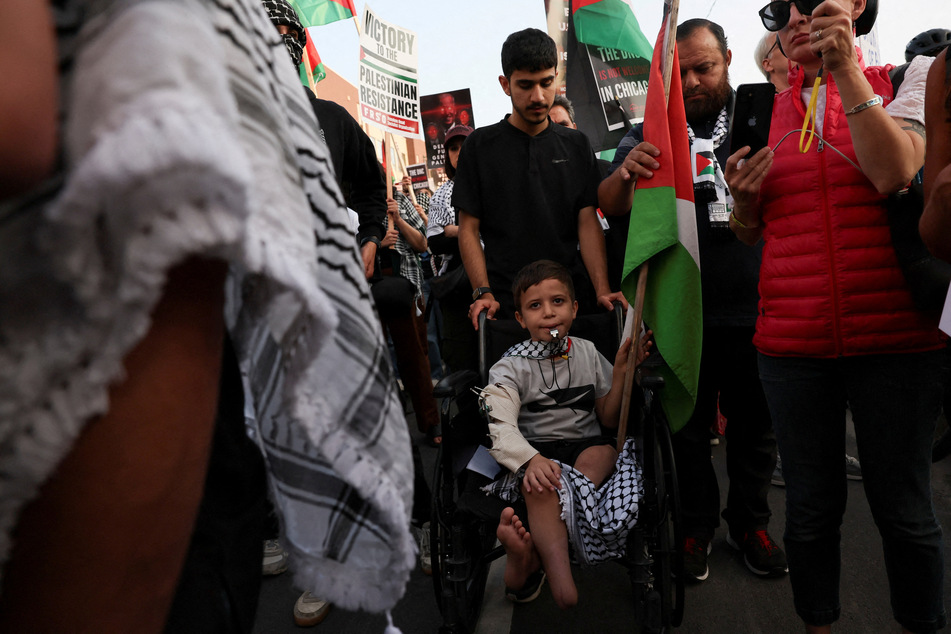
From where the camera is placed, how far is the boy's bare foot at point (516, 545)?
182 centimetres

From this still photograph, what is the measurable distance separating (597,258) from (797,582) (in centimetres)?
151

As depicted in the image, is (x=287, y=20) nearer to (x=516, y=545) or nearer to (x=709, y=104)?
(x=709, y=104)

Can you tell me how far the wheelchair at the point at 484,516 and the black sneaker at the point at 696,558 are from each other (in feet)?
1.35

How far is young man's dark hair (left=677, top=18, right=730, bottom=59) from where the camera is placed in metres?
2.45

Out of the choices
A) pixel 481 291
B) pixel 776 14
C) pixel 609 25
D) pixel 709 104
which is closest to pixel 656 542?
pixel 481 291

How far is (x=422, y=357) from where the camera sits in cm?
385

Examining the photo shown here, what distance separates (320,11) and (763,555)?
5.26m

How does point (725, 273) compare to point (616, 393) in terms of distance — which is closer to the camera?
point (616, 393)

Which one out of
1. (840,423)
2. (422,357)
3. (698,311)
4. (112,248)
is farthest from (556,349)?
(112,248)

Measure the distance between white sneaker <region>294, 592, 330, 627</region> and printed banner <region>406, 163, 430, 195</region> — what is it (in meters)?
4.55

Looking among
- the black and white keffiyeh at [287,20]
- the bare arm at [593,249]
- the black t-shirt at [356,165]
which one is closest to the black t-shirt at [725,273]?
the bare arm at [593,249]

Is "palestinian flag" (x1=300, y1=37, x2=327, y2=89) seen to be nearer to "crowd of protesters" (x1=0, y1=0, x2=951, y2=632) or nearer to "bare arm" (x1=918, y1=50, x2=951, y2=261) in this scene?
"crowd of protesters" (x1=0, y1=0, x2=951, y2=632)

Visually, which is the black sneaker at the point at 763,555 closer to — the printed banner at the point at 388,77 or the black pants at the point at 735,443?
the black pants at the point at 735,443

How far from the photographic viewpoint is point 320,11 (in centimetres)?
517
